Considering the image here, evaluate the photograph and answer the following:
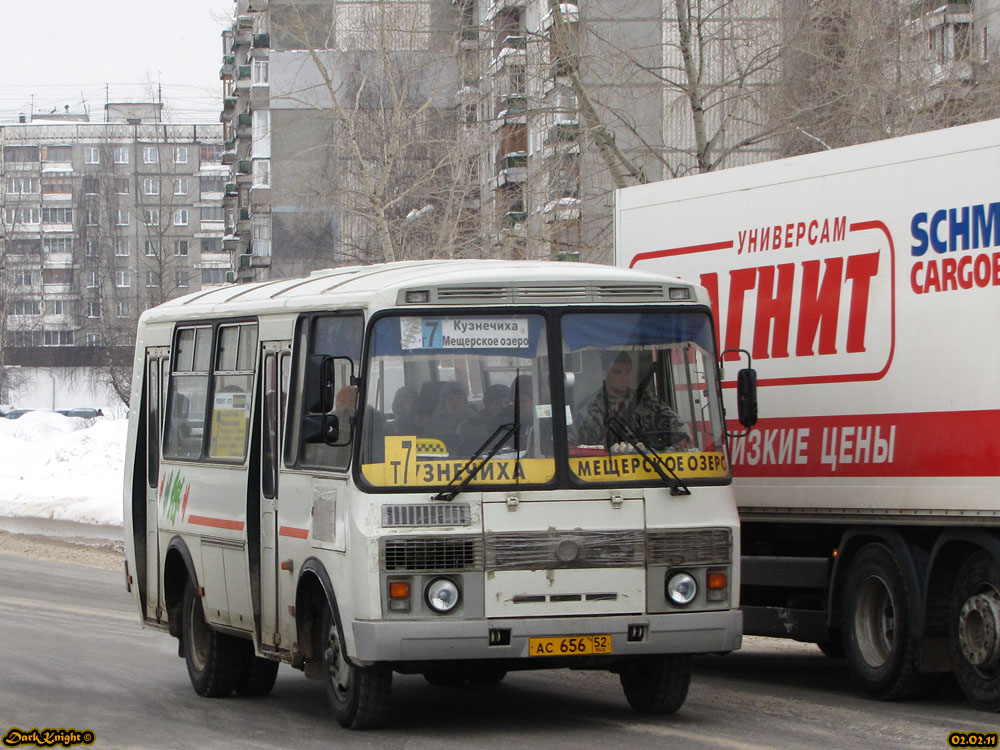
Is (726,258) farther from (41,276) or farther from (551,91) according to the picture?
(41,276)

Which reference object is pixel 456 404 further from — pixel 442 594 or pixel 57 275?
pixel 57 275

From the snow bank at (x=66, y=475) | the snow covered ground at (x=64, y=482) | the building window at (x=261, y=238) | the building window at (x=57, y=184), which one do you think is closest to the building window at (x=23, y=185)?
the building window at (x=57, y=184)

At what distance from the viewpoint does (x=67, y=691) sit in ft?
40.4

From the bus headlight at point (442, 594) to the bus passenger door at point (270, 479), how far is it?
1.79m

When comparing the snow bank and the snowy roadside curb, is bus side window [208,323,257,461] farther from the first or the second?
the snow bank

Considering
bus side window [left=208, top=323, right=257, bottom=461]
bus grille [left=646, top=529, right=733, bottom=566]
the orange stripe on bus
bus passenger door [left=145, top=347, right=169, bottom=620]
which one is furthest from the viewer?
bus passenger door [left=145, top=347, right=169, bottom=620]

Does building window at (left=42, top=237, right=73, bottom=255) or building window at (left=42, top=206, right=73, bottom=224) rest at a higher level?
building window at (left=42, top=206, right=73, bottom=224)

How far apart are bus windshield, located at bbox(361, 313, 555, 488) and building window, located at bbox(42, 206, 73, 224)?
429 ft

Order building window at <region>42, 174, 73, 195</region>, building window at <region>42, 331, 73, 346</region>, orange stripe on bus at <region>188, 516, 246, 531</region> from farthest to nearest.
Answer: building window at <region>42, 174, 73, 195</region>
building window at <region>42, 331, 73, 346</region>
orange stripe on bus at <region>188, 516, 246, 531</region>

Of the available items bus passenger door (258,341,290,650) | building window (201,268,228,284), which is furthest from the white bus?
building window (201,268,228,284)

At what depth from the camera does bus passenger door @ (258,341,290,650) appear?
11242mm

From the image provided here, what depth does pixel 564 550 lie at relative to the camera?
9.77 metres

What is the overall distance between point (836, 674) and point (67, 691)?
18.5 feet

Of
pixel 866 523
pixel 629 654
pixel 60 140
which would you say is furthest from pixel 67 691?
pixel 60 140
